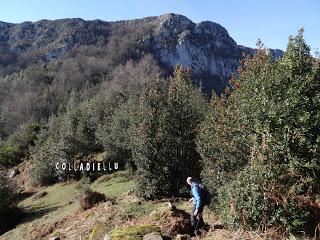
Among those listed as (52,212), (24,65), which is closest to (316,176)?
(52,212)

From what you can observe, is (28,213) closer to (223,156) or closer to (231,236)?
(223,156)

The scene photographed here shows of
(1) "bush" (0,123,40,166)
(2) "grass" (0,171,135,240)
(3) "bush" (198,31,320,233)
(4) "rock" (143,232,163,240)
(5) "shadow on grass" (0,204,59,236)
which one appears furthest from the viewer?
(1) "bush" (0,123,40,166)

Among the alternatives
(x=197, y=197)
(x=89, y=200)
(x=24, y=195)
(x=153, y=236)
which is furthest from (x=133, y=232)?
(x=24, y=195)

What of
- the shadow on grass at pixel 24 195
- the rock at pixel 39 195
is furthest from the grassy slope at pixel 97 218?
the shadow on grass at pixel 24 195

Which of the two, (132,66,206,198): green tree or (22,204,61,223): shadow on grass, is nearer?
(132,66,206,198): green tree

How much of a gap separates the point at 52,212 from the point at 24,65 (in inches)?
6636

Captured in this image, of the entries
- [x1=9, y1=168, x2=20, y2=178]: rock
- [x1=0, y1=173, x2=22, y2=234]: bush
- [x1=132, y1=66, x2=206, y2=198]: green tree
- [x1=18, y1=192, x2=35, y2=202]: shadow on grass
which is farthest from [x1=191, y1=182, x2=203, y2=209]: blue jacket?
[x1=9, y1=168, x2=20, y2=178]: rock

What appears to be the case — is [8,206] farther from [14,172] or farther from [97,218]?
[14,172]

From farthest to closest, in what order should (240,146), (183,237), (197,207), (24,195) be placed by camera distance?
(24,195) → (240,146) → (197,207) → (183,237)

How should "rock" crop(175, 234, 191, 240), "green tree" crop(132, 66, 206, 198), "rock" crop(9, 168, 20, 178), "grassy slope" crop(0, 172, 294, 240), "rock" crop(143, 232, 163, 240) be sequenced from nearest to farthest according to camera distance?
"rock" crop(143, 232, 163, 240) → "rock" crop(175, 234, 191, 240) → "grassy slope" crop(0, 172, 294, 240) → "green tree" crop(132, 66, 206, 198) → "rock" crop(9, 168, 20, 178)

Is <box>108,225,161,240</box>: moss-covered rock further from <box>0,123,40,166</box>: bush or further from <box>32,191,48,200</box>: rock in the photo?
<box>0,123,40,166</box>: bush

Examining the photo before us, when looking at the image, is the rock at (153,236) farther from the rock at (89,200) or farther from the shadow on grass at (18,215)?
the shadow on grass at (18,215)

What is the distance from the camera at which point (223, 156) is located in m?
21.9

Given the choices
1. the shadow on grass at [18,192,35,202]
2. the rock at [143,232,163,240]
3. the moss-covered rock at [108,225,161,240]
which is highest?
the rock at [143,232,163,240]
